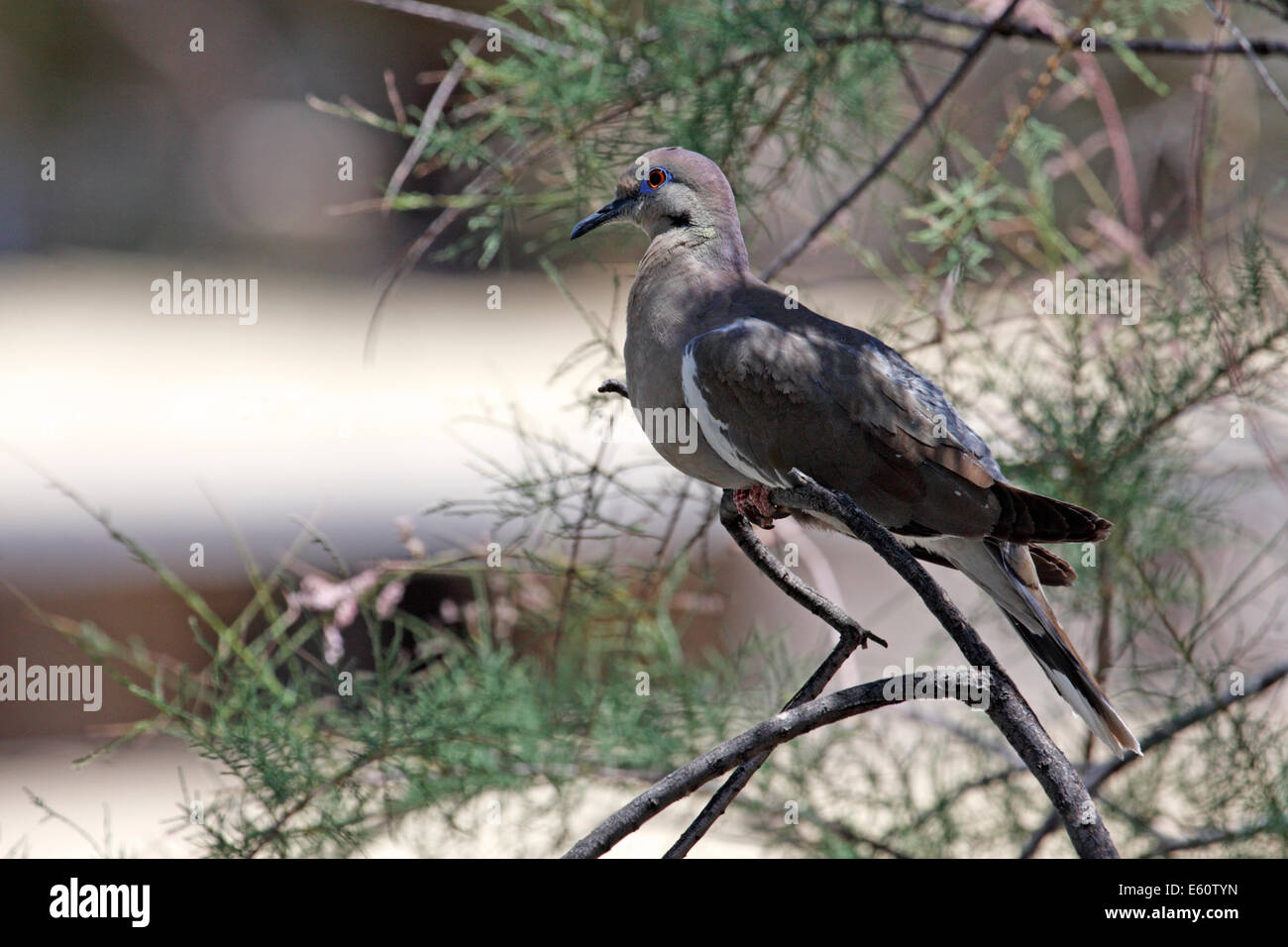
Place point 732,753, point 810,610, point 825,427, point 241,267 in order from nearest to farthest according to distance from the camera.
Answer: point 732,753 < point 810,610 < point 825,427 < point 241,267

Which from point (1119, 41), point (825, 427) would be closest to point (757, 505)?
point (825, 427)

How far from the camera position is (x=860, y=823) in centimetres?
247

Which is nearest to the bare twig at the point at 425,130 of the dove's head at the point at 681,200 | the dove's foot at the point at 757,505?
the dove's head at the point at 681,200

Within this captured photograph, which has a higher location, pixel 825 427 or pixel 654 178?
pixel 654 178

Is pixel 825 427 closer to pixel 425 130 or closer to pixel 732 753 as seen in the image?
pixel 732 753

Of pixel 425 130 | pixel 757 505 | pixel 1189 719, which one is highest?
pixel 425 130

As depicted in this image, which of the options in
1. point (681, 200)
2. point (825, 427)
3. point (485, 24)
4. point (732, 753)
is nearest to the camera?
point (732, 753)

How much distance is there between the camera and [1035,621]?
118cm

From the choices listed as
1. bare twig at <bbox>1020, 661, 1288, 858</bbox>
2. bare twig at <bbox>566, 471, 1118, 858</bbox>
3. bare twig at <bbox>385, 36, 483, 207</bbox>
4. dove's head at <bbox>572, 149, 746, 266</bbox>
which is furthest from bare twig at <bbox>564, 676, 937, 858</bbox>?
bare twig at <bbox>385, 36, 483, 207</bbox>

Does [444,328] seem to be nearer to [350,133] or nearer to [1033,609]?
[350,133]

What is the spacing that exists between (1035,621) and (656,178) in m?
0.58

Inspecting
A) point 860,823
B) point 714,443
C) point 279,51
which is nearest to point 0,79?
point 279,51

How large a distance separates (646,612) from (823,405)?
112 centimetres

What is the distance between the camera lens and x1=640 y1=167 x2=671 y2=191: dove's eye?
128cm
